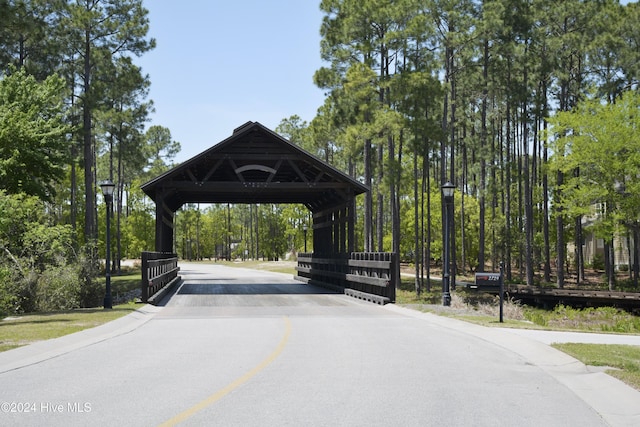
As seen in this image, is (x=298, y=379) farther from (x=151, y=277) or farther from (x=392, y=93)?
(x=392, y=93)

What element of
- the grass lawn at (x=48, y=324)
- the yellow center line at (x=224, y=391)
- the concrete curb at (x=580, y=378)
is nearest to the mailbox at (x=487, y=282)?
the concrete curb at (x=580, y=378)

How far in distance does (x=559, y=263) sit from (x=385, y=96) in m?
15.2

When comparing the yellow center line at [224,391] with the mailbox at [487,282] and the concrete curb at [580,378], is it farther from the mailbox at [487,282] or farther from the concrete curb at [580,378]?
the mailbox at [487,282]

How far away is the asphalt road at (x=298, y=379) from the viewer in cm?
671

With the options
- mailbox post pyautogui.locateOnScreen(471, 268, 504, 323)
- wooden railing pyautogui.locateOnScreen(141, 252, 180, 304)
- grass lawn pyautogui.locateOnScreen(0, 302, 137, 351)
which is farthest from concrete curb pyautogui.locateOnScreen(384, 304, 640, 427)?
wooden railing pyautogui.locateOnScreen(141, 252, 180, 304)

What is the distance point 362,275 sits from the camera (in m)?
25.3

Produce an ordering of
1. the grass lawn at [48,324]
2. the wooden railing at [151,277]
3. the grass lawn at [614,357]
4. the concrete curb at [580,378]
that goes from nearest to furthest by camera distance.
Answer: the concrete curb at [580,378] < the grass lawn at [614,357] < the grass lawn at [48,324] < the wooden railing at [151,277]

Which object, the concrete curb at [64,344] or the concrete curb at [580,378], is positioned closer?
the concrete curb at [580,378]

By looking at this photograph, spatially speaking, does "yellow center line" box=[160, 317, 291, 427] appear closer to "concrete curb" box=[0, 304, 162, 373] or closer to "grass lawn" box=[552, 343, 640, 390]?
"concrete curb" box=[0, 304, 162, 373]

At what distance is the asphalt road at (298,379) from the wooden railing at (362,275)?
6.53 m

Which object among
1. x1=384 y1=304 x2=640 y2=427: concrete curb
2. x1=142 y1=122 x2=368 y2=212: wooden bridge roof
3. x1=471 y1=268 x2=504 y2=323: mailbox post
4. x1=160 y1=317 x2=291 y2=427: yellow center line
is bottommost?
x1=384 y1=304 x2=640 y2=427: concrete curb

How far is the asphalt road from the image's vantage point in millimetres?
6715

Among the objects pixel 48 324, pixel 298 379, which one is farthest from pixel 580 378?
pixel 48 324

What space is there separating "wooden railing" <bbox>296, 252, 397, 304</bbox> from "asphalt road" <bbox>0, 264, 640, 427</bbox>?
21.4 feet
